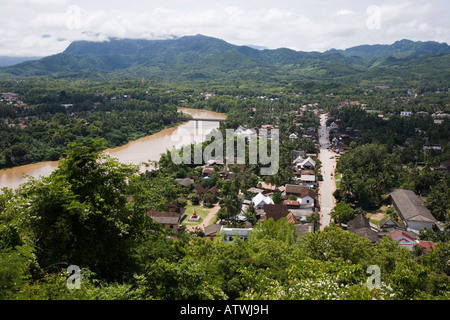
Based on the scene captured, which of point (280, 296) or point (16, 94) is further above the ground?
point (16, 94)

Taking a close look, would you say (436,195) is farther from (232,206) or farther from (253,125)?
(253,125)

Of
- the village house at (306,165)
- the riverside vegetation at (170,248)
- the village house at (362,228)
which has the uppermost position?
the riverside vegetation at (170,248)

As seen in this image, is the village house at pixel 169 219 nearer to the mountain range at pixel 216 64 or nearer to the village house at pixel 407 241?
the village house at pixel 407 241

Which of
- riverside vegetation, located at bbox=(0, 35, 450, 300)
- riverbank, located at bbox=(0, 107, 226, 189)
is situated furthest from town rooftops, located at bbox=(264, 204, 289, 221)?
riverbank, located at bbox=(0, 107, 226, 189)

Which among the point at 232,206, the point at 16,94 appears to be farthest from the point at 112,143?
the point at 16,94

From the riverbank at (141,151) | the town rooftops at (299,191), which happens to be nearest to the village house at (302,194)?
the town rooftops at (299,191)

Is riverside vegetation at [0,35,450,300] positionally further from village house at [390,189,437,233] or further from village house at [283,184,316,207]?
village house at [283,184,316,207]
